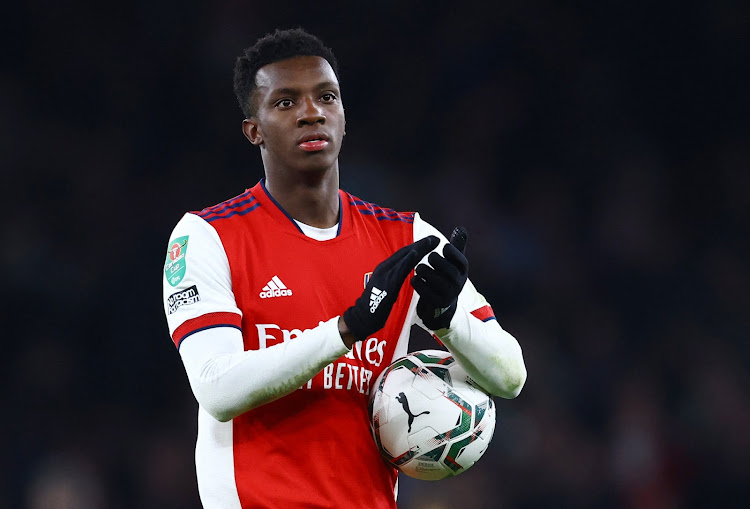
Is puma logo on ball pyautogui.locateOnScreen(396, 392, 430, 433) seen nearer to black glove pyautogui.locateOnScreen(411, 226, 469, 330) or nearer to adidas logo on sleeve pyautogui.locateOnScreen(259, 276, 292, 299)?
black glove pyautogui.locateOnScreen(411, 226, 469, 330)

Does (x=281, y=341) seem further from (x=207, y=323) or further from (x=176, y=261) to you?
(x=176, y=261)

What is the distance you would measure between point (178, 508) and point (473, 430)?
3845 mm

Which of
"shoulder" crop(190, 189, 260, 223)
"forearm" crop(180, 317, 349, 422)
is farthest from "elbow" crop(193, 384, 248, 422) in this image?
"shoulder" crop(190, 189, 260, 223)

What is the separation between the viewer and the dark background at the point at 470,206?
6344mm

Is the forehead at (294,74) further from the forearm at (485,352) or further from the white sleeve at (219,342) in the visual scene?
the forearm at (485,352)

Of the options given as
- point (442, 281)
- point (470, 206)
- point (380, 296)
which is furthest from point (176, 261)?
point (470, 206)

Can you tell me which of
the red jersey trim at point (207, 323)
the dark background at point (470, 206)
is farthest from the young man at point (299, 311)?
the dark background at point (470, 206)

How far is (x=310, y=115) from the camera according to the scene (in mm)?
3076

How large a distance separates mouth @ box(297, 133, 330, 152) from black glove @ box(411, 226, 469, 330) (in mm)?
625

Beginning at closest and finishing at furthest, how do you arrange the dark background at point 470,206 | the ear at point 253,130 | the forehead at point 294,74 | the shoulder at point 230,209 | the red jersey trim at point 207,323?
the red jersey trim at point 207,323 → the shoulder at point 230,209 → the forehead at point 294,74 → the ear at point 253,130 → the dark background at point 470,206

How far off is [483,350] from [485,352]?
1cm

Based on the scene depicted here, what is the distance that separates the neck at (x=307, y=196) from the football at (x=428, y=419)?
578 mm
